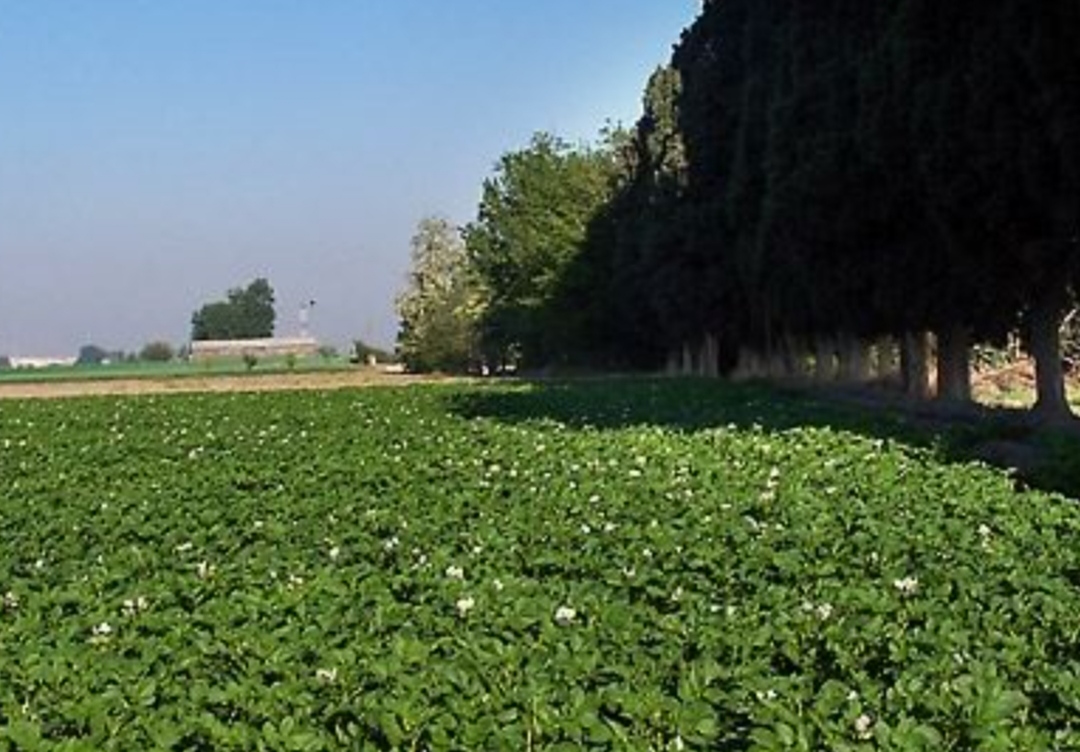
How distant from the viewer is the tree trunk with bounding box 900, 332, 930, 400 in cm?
3525

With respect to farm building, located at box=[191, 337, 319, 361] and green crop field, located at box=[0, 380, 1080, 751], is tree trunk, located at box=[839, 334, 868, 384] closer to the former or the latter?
green crop field, located at box=[0, 380, 1080, 751]

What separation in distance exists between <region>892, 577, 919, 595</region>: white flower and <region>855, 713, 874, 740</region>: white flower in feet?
7.05

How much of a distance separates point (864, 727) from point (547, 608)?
2056 mm

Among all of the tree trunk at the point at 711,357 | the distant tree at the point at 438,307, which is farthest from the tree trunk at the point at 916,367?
the distant tree at the point at 438,307

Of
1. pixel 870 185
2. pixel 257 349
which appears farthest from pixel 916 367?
pixel 257 349

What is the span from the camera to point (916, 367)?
35.6m

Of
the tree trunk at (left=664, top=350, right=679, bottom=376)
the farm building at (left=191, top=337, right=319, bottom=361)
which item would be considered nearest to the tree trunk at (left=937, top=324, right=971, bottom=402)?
the tree trunk at (left=664, top=350, right=679, bottom=376)

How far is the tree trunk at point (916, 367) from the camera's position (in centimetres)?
3525

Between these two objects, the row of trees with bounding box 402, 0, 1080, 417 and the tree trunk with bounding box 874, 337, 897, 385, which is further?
the tree trunk with bounding box 874, 337, 897, 385

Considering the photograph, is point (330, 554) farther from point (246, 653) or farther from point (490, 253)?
point (490, 253)

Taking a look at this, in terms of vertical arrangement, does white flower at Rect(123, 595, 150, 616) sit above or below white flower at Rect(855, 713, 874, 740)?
above

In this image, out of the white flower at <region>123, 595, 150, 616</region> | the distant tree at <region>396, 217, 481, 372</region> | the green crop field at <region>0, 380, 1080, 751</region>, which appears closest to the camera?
the green crop field at <region>0, 380, 1080, 751</region>

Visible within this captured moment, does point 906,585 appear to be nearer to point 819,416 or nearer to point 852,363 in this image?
point 819,416

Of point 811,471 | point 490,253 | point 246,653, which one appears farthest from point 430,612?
point 490,253
